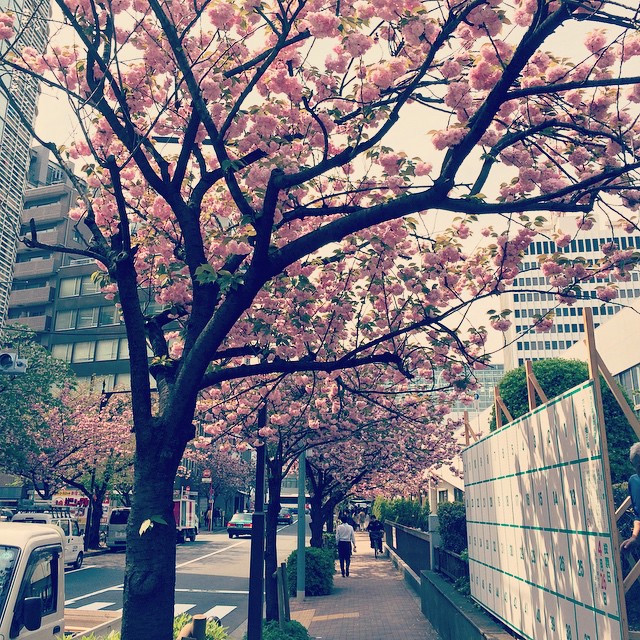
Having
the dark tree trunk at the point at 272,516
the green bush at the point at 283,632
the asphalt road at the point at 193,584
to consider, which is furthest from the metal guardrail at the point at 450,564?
the asphalt road at the point at 193,584

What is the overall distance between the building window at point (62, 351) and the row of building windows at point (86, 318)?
160cm

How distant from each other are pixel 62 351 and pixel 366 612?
52635 mm

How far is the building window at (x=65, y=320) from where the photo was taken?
2421 inches

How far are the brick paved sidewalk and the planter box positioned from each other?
0.47m

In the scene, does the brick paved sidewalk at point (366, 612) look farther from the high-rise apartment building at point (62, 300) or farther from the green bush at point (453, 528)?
the high-rise apartment building at point (62, 300)

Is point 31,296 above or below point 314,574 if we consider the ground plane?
above

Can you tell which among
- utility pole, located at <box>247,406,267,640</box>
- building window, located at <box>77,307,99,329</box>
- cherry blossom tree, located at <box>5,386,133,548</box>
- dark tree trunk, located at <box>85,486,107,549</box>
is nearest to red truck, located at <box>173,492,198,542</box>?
dark tree trunk, located at <box>85,486,107,549</box>

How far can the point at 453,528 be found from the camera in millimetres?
13289

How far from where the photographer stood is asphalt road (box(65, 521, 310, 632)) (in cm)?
1630

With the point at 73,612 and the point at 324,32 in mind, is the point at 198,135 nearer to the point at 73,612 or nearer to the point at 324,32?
the point at 324,32

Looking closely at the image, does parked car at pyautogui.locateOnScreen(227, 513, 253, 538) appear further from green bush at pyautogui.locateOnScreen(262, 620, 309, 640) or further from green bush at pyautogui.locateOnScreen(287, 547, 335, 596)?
green bush at pyautogui.locateOnScreen(262, 620, 309, 640)

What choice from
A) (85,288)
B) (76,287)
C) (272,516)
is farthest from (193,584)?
(76,287)

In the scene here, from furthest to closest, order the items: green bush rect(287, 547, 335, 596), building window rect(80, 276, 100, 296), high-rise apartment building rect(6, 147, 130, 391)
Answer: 1. building window rect(80, 276, 100, 296)
2. high-rise apartment building rect(6, 147, 130, 391)
3. green bush rect(287, 547, 335, 596)

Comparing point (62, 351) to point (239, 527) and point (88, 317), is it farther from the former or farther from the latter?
point (239, 527)
